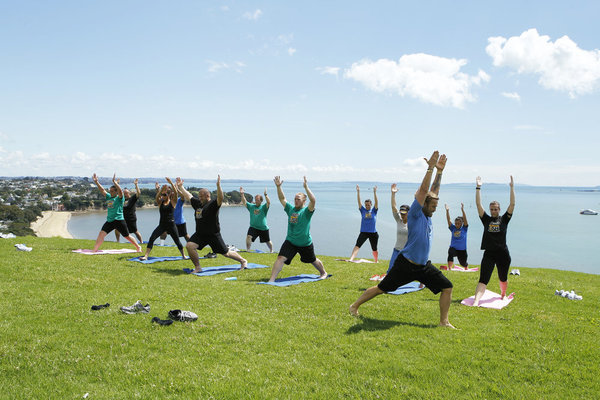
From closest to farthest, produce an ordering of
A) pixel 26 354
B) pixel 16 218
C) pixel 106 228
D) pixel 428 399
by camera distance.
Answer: pixel 428 399
pixel 26 354
pixel 106 228
pixel 16 218

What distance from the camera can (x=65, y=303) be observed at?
7.89m

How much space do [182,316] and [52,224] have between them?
110 metres

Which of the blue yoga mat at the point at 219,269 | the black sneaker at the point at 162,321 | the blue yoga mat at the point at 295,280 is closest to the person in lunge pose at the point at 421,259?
the black sneaker at the point at 162,321

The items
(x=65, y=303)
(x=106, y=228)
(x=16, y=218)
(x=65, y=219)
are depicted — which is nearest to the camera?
(x=65, y=303)

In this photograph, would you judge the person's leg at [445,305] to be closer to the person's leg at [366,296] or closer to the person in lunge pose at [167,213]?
the person's leg at [366,296]

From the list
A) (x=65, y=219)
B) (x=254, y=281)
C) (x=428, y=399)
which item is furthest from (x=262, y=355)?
(x=65, y=219)

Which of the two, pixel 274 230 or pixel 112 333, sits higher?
pixel 112 333

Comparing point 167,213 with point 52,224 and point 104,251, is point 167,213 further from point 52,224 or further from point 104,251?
point 52,224

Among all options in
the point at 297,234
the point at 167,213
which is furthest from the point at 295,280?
the point at 167,213

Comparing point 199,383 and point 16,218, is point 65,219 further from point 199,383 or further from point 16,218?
point 199,383

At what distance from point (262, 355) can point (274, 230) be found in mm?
80489

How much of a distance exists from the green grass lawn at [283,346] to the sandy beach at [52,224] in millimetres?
77483

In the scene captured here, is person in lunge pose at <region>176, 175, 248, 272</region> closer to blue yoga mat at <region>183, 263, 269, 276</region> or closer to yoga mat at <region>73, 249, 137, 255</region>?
blue yoga mat at <region>183, 263, 269, 276</region>

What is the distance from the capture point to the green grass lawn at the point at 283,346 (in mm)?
4754
